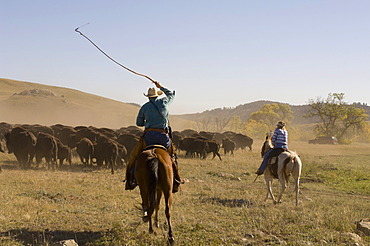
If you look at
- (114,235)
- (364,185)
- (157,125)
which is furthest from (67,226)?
(364,185)

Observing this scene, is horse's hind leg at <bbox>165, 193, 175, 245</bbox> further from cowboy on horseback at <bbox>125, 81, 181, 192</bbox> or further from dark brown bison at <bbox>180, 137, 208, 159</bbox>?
dark brown bison at <bbox>180, 137, 208, 159</bbox>

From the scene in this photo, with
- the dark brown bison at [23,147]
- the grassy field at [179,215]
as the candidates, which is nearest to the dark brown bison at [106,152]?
the grassy field at [179,215]

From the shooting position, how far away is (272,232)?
290 inches

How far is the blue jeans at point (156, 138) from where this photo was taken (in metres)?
7.12

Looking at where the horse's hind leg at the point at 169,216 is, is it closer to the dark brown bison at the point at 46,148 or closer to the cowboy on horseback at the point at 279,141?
the cowboy on horseback at the point at 279,141

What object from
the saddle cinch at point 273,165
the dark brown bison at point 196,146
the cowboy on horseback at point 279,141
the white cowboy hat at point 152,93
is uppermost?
the white cowboy hat at point 152,93

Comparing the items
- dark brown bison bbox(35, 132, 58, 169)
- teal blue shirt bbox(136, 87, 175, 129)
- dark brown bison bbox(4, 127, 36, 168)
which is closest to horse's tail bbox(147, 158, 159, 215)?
teal blue shirt bbox(136, 87, 175, 129)

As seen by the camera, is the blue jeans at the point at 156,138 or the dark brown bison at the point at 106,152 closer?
the blue jeans at the point at 156,138

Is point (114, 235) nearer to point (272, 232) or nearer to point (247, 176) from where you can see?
point (272, 232)

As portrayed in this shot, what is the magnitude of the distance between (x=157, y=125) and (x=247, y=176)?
11.9 meters

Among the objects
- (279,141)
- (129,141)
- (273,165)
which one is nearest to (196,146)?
(129,141)

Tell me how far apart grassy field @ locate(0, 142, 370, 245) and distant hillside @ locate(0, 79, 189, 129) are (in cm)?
8029

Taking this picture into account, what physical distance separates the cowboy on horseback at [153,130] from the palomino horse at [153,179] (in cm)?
68

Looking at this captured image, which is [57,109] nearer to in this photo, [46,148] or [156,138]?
[46,148]
